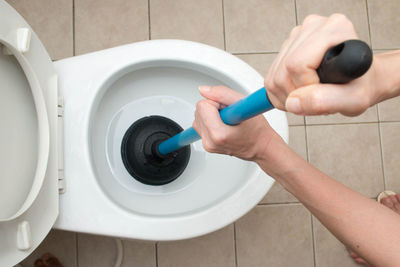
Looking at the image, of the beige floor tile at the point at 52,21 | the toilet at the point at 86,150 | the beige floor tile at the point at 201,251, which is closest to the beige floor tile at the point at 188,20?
the beige floor tile at the point at 52,21

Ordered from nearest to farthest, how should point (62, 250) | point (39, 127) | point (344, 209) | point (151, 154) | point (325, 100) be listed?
point (325, 100) → point (344, 209) → point (39, 127) → point (151, 154) → point (62, 250)

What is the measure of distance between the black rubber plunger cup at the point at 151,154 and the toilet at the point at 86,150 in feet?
0.14

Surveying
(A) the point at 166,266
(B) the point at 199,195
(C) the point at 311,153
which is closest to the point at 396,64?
(B) the point at 199,195

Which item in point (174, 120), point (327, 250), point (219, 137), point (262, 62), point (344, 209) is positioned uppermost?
point (262, 62)

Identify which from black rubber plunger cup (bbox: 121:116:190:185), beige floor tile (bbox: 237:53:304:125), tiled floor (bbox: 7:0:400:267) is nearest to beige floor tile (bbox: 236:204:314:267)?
tiled floor (bbox: 7:0:400:267)

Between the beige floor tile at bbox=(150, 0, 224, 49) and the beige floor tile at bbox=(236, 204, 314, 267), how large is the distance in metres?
0.61

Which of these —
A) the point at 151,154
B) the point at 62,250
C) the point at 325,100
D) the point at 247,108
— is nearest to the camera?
the point at 325,100

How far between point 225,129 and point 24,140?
389 mm

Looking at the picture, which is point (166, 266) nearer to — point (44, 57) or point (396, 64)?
point (44, 57)

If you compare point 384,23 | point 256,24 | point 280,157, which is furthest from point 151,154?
point 384,23

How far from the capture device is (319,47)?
239 millimetres

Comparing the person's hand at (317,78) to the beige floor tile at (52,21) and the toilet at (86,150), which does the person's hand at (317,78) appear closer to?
the toilet at (86,150)

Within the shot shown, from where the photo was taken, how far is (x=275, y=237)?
1120mm

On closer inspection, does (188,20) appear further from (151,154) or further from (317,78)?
(317,78)
